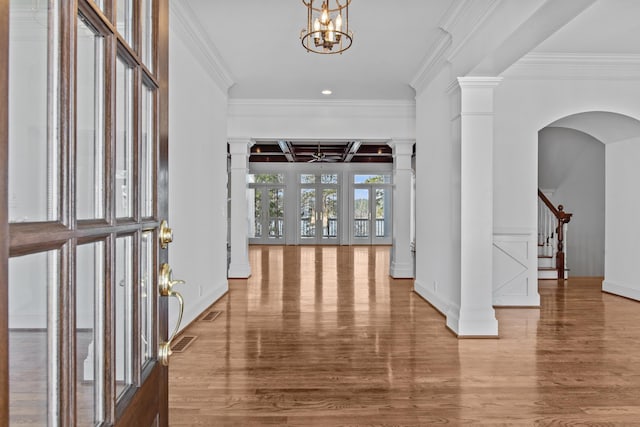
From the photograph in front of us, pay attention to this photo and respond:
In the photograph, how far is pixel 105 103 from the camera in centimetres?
82

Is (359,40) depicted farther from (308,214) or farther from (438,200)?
(308,214)

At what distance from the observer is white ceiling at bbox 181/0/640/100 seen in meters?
3.80

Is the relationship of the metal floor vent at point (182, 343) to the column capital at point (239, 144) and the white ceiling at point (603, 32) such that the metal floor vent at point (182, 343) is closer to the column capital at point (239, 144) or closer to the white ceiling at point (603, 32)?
the column capital at point (239, 144)

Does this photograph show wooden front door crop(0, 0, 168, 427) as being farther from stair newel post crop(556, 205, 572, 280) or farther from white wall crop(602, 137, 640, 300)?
stair newel post crop(556, 205, 572, 280)

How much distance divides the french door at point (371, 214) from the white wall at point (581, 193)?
6.80 m

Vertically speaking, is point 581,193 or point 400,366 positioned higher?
point 581,193

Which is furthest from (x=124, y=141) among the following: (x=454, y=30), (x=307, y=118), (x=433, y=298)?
(x=307, y=118)

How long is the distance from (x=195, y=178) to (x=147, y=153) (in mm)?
3509

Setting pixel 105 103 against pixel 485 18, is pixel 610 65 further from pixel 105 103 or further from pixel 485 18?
pixel 105 103

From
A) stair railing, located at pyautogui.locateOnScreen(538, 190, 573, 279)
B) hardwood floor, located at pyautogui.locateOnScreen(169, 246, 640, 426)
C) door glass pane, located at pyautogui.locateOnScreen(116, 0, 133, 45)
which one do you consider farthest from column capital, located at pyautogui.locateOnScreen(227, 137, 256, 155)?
door glass pane, located at pyautogui.locateOnScreen(116, 0, 133, 45)

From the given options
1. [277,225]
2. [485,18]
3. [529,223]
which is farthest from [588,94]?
[277,225]

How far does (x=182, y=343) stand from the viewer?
3.72 meters

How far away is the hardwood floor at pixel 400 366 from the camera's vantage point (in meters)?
2.47

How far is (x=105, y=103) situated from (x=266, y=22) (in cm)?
371
